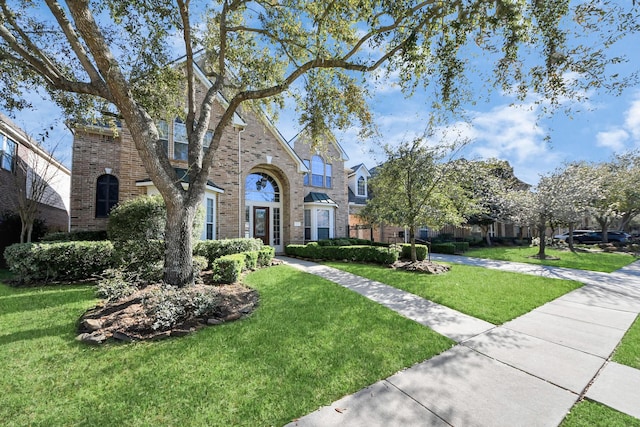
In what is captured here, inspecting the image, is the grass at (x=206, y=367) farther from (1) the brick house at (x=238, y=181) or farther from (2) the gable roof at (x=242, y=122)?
(2) the gable roof at (x=242, y=122)

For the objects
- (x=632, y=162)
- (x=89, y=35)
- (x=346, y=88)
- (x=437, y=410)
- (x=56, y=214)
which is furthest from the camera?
(x=632, y=162)

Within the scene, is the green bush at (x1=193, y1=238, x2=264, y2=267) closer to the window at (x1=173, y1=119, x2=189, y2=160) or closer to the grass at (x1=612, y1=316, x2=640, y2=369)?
the window at (x1=173, y1=119, x2=189, y2=160)

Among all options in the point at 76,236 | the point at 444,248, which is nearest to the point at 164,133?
the point at 76,236

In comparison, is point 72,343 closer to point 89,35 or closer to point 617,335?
point 89,35

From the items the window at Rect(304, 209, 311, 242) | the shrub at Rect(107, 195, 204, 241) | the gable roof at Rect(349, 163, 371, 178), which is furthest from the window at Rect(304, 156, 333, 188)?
the shrub at Rect(107, 195, 204, 241)

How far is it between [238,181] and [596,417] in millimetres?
13011

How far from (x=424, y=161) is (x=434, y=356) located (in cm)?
732

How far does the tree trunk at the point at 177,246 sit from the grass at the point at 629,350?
7260 mm

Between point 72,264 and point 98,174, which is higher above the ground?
point 98,174

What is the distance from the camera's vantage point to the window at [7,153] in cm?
1097

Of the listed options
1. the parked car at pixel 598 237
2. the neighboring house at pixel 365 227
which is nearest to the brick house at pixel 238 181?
the neighboring house at pixel 365 227

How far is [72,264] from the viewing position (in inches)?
289

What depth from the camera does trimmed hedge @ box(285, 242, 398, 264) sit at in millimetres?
10539

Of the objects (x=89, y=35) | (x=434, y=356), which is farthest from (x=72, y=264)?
(x=434, y=356)
